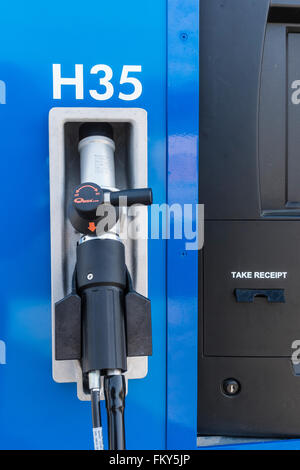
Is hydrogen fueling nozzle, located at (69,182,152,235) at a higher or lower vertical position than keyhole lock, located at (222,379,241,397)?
higher

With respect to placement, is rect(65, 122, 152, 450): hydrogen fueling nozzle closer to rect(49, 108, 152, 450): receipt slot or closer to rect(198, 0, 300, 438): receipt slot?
rect(49, 108, 152, 450): receipt slot

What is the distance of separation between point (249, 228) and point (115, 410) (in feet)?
1.94

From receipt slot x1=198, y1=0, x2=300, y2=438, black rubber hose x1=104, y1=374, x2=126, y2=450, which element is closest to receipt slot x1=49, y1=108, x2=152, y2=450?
black rubber hose x1=104, y1=374, x2=126, y2=450

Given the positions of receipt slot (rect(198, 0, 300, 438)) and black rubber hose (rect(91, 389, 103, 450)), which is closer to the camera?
black rubber hose (rect(91, 389, 103, 450))

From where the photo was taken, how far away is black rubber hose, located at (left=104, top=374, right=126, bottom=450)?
724mm

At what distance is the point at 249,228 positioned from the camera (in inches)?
43.5

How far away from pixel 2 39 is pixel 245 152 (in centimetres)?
63

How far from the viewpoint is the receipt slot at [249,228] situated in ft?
3.56

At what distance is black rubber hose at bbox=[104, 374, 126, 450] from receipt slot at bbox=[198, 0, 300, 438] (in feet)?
1.41

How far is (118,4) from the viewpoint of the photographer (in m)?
0.92

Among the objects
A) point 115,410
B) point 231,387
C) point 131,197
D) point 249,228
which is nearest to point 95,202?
point 131,197

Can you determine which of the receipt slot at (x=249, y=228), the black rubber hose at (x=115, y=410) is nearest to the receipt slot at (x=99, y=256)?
the black rubber hose at (x=115, y=410)
